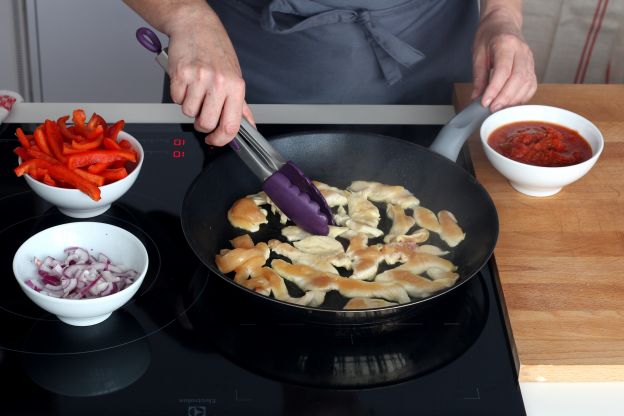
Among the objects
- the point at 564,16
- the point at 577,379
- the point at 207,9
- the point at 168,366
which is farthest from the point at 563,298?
the point at 564,16

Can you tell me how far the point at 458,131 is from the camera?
1.40 m

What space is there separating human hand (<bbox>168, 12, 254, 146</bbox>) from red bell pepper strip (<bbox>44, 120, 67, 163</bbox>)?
20 cm

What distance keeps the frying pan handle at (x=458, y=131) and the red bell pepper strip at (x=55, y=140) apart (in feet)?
1.96

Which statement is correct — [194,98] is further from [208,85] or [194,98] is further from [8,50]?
[8,50]

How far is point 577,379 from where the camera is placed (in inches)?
42.5

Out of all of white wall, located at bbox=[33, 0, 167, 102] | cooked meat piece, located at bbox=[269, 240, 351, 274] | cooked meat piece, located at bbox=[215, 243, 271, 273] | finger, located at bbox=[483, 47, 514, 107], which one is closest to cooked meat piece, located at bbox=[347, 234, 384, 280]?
cooked meat piece, located at bbox=[269, 240, 351, 274]

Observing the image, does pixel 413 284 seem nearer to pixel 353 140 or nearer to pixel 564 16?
pixel 353 140

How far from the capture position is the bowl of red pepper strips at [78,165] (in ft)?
4.04

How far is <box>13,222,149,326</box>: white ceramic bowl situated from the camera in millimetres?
1033

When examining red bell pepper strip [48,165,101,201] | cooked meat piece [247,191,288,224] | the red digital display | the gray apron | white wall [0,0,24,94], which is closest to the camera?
red bell pepper strip [48,165,101,201]

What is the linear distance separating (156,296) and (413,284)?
361 millimetres

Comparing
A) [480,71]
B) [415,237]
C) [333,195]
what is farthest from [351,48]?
[415,237]

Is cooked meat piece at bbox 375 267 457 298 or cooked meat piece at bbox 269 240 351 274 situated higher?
cooked meat piece at bbox 375 267 457 298

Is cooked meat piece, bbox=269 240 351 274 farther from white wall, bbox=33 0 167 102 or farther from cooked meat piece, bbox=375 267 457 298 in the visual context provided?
white wall, bbox=33 0 167 102
